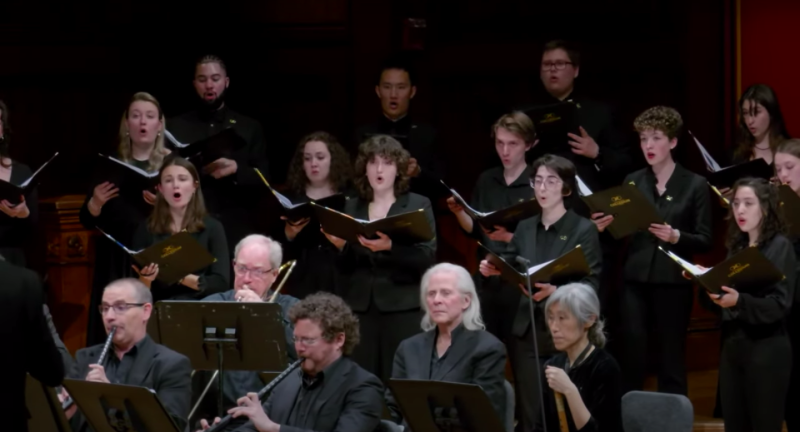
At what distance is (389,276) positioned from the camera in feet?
21.1

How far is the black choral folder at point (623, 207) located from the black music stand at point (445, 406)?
170cm

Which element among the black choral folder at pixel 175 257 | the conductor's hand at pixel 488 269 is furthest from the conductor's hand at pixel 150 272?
the conductor's hand at pixel 488 269

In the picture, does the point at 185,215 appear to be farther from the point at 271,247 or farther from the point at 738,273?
the point at 738,273

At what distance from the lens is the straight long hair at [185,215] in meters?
6.52

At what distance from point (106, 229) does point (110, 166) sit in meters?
0.49

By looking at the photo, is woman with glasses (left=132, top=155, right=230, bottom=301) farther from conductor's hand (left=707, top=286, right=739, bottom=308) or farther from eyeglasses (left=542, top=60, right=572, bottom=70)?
conductor's hand (left=707, top=286, right=739, bottom=308)

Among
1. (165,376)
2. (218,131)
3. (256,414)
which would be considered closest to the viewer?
(256,414)

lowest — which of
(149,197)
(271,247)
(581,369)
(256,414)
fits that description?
(256,414)

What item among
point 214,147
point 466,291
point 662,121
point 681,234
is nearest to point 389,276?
point 466,291

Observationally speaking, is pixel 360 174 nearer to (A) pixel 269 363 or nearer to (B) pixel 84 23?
(A) pixel 269 363

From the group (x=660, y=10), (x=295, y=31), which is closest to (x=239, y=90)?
(x=295, y=31)

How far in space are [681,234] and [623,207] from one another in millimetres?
375

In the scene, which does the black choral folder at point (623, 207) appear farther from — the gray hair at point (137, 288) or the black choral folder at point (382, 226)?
the gray hair at point (137, 288)

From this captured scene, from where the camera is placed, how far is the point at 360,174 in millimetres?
6652
